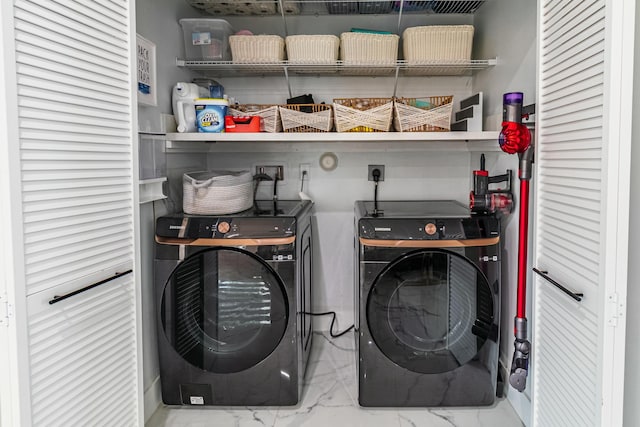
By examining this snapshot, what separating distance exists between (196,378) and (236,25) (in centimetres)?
183

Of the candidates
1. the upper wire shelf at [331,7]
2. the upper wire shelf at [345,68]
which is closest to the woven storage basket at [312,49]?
the upper wire shelf at [345,68]

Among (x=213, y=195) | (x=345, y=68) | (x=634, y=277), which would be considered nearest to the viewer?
(x=634, y=277)

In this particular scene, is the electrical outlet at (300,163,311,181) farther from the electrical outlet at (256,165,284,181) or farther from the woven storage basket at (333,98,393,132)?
the woven storage basket at (333,98,393,132)

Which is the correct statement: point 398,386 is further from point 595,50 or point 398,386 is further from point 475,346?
point 595,50

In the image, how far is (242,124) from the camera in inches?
87.0

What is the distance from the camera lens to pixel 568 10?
53.4 inches

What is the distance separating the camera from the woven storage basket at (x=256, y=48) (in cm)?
228

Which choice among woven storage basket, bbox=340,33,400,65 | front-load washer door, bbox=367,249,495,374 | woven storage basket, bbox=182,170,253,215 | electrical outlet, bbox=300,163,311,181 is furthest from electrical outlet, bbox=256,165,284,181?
front-load washer door, bbox=367,249,495,374

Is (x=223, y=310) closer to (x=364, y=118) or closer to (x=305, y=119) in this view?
(x=305, y=119)

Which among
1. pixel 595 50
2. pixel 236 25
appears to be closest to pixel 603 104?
pixel 595 50

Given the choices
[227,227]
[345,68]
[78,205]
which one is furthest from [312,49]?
[78,205]

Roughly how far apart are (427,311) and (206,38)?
1.63 metres

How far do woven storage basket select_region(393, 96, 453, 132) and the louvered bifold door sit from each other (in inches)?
45.2

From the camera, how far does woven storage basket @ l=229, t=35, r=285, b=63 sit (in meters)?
2.28
